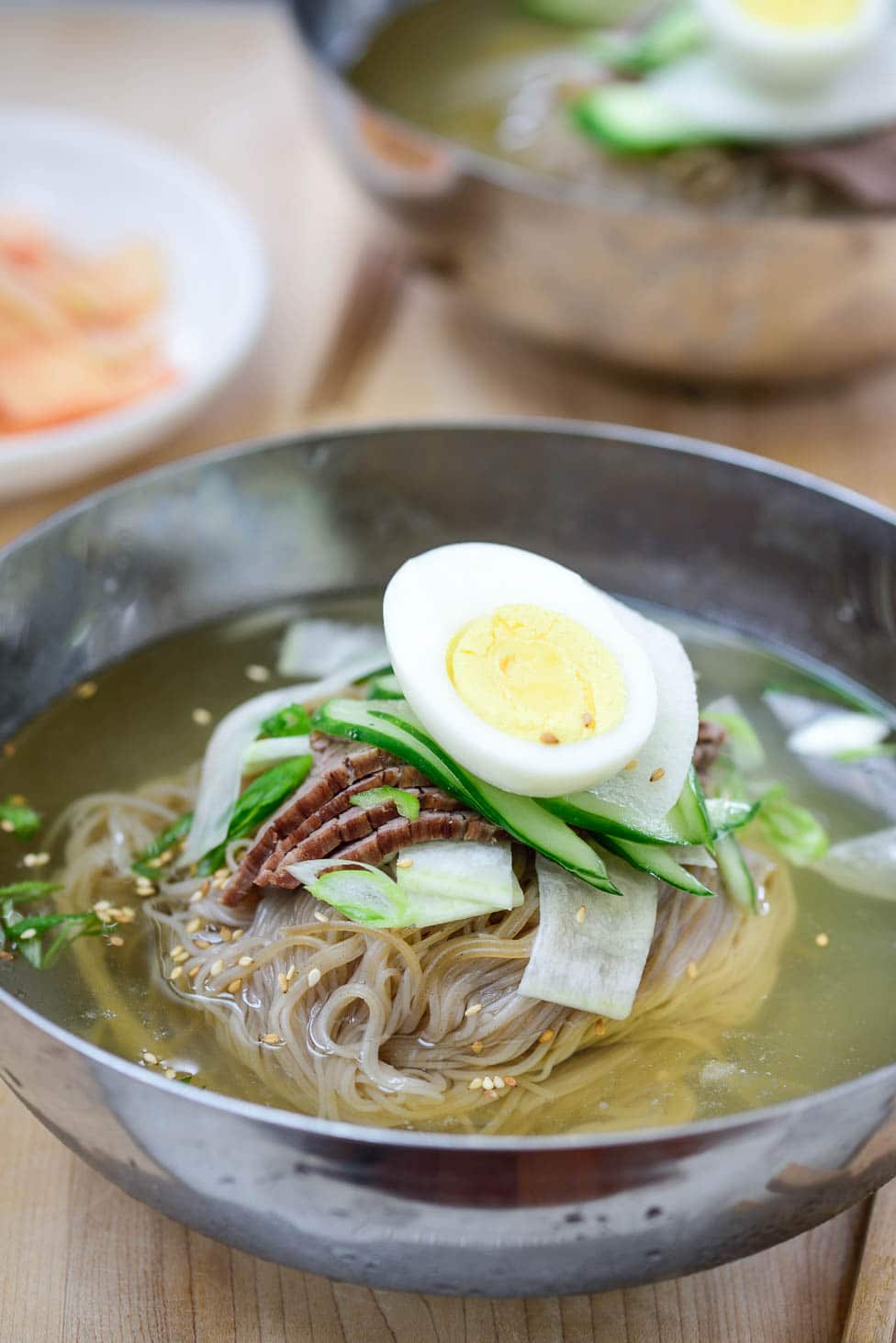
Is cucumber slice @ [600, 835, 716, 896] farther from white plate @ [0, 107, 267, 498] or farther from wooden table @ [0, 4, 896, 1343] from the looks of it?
white plate @ [0, 107, 267, 498]

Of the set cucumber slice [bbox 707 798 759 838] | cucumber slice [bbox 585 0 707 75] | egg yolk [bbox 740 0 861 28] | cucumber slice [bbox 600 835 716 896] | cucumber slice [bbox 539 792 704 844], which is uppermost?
egg yolk [bbox 740 0 861 28]

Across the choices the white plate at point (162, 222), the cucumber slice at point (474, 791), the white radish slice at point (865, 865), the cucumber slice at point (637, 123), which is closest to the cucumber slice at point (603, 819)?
the cucumber slice at point (474, 791)

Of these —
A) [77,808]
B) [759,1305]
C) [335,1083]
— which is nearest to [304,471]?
[77,808]

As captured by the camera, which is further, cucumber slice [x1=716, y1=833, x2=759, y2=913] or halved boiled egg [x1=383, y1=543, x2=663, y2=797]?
cucumber slice [x1=716, y1=833, x2=759, y2=913]

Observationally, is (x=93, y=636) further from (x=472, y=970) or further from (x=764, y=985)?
(x=764, y=985)

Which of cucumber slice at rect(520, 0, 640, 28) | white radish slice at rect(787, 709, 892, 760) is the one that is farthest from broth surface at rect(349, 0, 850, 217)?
white radish slice at rect(787, 709, 892, 760)

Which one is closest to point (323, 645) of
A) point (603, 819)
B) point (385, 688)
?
point (385, 688)

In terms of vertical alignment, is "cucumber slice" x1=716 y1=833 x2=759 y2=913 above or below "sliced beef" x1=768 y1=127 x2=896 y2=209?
below
